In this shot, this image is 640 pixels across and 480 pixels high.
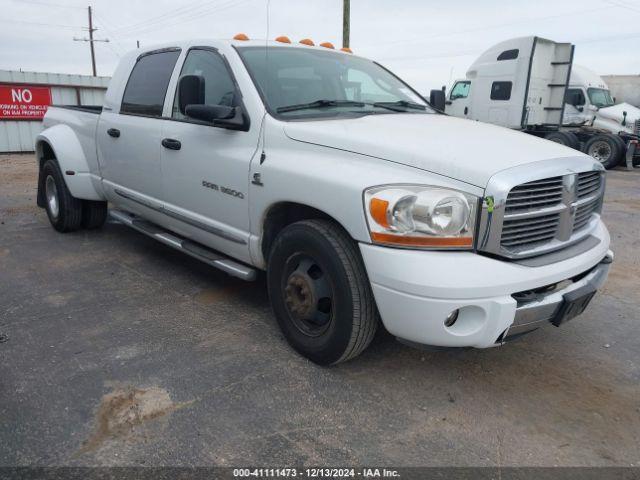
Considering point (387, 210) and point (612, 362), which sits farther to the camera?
point (612, 362)

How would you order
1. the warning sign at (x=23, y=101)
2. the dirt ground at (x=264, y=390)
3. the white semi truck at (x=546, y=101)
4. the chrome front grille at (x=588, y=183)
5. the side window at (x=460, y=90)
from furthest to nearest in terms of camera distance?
the side window at (x=460, y=90) < the warning sign at (x=23, y=101) < the white semi truck at (x=546, y=101) < the chrome front grille at (x=588, y=183) < the dirt ground at (x=264, y=390)

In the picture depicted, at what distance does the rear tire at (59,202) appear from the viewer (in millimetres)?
5539

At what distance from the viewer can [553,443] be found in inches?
94.8

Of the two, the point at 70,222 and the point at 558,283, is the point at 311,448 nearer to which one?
the point at 558,283

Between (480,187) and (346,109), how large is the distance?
1.36m

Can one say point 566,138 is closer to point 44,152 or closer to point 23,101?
point 44,152

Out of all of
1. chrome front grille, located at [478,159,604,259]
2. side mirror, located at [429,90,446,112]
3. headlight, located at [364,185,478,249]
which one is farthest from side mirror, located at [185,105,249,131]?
side mirror, located at [429,90,446,112]

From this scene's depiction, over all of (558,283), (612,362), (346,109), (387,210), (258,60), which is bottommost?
(612,362)

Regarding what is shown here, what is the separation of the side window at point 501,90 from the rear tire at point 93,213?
1204 cm

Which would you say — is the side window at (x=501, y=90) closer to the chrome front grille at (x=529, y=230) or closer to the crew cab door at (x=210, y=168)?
the crew cab door at (x=210, y=168)

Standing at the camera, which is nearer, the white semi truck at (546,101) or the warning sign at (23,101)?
the white semi truck at (546,101)

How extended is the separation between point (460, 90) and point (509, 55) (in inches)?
83.5

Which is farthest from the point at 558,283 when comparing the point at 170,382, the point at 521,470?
the point at 170,382

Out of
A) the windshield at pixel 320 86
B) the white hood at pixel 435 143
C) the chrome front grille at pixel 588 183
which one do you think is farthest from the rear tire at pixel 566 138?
the white hood at pixel 435 143
